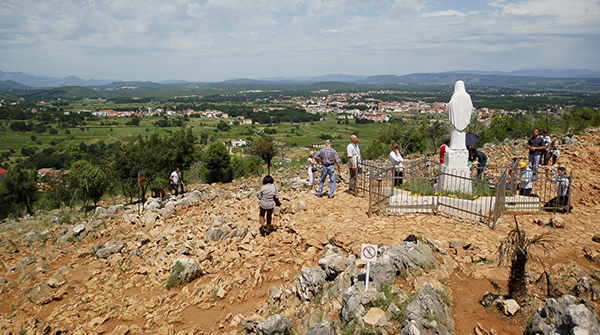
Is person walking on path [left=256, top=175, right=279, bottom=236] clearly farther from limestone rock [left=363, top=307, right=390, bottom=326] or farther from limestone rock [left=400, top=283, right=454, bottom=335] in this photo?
limestone rock [left=400, top=283, right=454, bottom=335]

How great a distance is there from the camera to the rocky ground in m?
4.97

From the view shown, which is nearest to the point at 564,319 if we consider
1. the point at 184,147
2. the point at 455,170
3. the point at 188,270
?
the point at 455,170

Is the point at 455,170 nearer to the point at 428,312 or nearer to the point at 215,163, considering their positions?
the point at 428,312

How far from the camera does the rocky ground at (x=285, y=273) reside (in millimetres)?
4973

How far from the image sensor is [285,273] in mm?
7125

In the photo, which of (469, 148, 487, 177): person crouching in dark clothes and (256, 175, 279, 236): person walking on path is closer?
(256, 175, 279, 236): person walking on path

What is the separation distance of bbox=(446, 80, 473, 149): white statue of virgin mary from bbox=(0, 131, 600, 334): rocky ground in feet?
9.01

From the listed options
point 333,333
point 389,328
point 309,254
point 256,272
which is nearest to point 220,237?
point 256,272

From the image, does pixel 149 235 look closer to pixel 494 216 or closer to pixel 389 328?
pixel 389 328

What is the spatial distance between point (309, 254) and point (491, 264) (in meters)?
3.51

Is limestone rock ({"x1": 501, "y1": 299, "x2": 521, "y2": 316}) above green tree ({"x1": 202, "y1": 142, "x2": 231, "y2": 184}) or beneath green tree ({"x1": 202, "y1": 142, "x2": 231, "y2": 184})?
above

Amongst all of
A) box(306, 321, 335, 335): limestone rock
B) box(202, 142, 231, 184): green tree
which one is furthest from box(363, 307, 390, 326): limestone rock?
box(202, 142, 231, 184): green tree

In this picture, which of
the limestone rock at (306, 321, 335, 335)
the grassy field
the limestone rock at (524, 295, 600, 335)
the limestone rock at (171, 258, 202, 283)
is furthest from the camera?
the grassy field

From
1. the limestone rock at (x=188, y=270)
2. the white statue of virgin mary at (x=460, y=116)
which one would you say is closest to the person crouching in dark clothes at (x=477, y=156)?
the white statue of virgin mary at (x=460, y=116)
